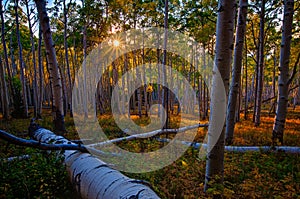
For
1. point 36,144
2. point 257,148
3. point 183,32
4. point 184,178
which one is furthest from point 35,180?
point 183,32

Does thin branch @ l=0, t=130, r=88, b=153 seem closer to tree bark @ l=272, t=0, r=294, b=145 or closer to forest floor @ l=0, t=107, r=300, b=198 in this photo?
forest floor @ l=0, t=107, r=300, b=198

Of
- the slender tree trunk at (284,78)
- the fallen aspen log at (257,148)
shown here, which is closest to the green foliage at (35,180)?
the fallen aspen log at (257,148)

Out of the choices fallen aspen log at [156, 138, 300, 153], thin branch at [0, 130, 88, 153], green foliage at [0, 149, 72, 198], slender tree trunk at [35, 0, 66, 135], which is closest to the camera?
green foliage at [0, 149, 72, 198]

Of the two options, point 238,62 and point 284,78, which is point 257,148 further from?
point 238,62

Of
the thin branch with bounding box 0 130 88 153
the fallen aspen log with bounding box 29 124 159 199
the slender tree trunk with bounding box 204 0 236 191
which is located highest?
the slender tree trunk with bounding box 204 0 236 191

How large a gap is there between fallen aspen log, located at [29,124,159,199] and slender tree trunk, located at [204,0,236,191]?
1.23 metres

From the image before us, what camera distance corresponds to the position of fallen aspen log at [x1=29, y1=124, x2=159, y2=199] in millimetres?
2301

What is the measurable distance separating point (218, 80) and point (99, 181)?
7.36 feet

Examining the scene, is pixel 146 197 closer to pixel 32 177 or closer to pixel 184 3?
pixel 32 177

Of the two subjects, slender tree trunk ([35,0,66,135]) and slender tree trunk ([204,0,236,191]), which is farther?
slender tree trunk ([35,0,66,135])

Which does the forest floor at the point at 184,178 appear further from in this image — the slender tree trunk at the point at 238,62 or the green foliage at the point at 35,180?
the slender tree trunk at the point at 238,62

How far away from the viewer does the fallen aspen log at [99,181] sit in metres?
2.30

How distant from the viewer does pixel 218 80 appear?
10.0ft

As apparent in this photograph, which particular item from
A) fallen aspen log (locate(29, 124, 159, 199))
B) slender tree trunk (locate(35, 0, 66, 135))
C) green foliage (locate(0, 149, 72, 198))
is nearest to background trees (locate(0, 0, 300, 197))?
slender tree trunk (locate(35, 0, 66, 135))
